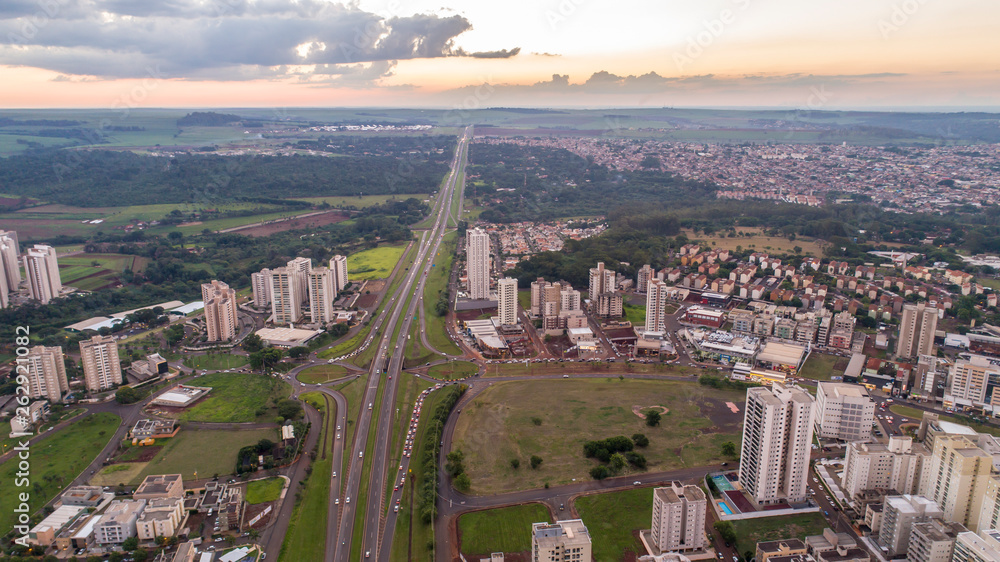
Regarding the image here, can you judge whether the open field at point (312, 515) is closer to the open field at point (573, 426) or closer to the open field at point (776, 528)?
the open field at point (573, 426)

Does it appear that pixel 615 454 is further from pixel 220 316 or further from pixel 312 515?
pixel 220 316

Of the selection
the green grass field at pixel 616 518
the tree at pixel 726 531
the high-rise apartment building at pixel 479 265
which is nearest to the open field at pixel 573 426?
the green grass field at pixel 616 518

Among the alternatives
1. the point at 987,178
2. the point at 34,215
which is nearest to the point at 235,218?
the point at 34,215

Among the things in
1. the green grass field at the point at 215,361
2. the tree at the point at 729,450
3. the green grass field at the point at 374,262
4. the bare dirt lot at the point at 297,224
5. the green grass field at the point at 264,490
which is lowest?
the green grass field at the point at 264,490

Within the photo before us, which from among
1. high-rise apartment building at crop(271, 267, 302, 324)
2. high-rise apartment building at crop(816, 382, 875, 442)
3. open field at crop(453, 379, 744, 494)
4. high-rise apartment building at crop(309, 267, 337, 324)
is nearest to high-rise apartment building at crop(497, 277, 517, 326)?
open field at crop(453, 379, 744, 494)

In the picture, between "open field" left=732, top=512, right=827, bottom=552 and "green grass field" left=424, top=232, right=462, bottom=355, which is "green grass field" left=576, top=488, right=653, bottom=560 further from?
"green grass field" left=424, top=232, right=462, bottom=355

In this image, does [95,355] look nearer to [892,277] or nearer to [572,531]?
[572,531]

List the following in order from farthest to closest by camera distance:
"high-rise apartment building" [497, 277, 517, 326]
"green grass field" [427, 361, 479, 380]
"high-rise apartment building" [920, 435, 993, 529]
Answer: "high-rise apartment building" [497, 277, 517, 326], "green grass field" [427, 361, 479, 380], "high-rise apartment building" [920, 435, 993, 529]

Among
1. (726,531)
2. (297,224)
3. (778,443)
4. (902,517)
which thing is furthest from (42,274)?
(902,517)
